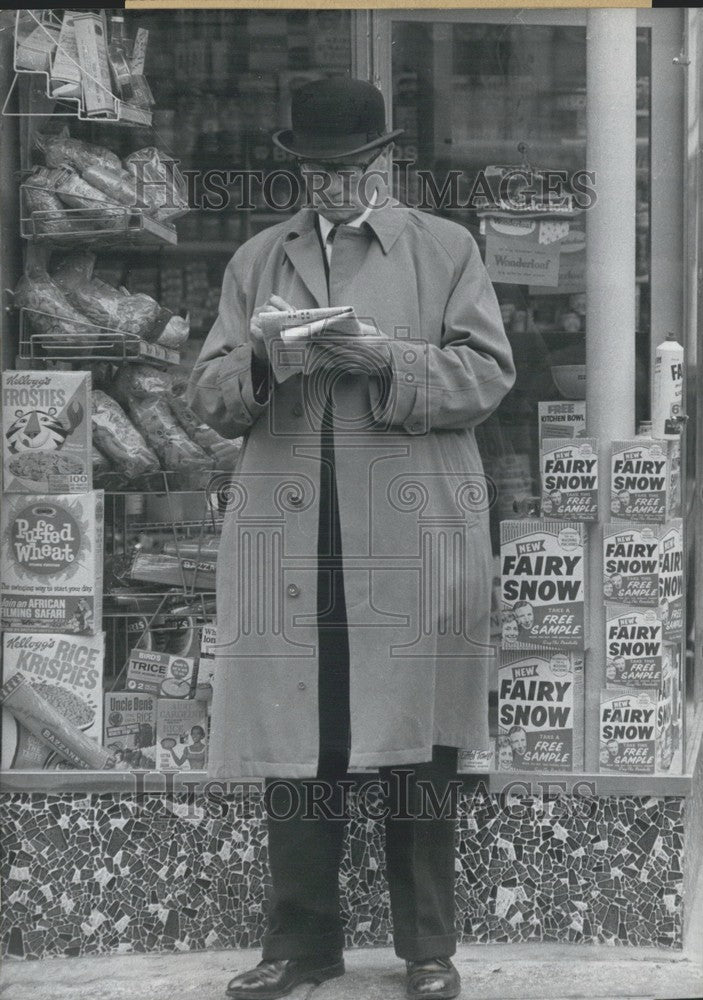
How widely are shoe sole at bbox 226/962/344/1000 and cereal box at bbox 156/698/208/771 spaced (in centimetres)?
62

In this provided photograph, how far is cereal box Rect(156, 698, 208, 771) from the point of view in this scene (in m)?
4.00

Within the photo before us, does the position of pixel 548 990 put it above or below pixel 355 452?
below

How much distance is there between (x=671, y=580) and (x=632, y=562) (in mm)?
120

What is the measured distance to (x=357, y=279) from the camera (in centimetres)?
361

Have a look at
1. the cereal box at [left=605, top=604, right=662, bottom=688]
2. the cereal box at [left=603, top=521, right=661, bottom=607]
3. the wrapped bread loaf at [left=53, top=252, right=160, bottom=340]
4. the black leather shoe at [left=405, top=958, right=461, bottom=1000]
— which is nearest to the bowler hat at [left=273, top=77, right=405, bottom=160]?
the wrapped bread loaf at [left=53, top=252, right=160, bottom=340]

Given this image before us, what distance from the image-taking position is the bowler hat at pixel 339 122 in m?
3.61

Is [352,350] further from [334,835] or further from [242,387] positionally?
[334,835]

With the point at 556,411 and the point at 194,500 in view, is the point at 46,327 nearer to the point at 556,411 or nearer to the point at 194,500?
the point at 194,500

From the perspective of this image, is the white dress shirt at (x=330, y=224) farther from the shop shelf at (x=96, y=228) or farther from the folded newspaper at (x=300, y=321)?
the shop shelf at (x=96, y=228)

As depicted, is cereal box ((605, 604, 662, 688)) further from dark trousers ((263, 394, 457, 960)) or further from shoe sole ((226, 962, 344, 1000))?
shoe sole ((226, 962, 344, 1000))

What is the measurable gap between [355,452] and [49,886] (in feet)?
4.90

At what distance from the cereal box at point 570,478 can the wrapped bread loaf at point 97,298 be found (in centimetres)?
116

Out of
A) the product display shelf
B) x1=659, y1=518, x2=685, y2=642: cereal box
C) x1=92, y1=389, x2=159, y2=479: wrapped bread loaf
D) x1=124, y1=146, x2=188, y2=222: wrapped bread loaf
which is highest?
the product display shelf

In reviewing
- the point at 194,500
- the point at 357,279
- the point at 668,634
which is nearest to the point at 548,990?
the point at 668,634
